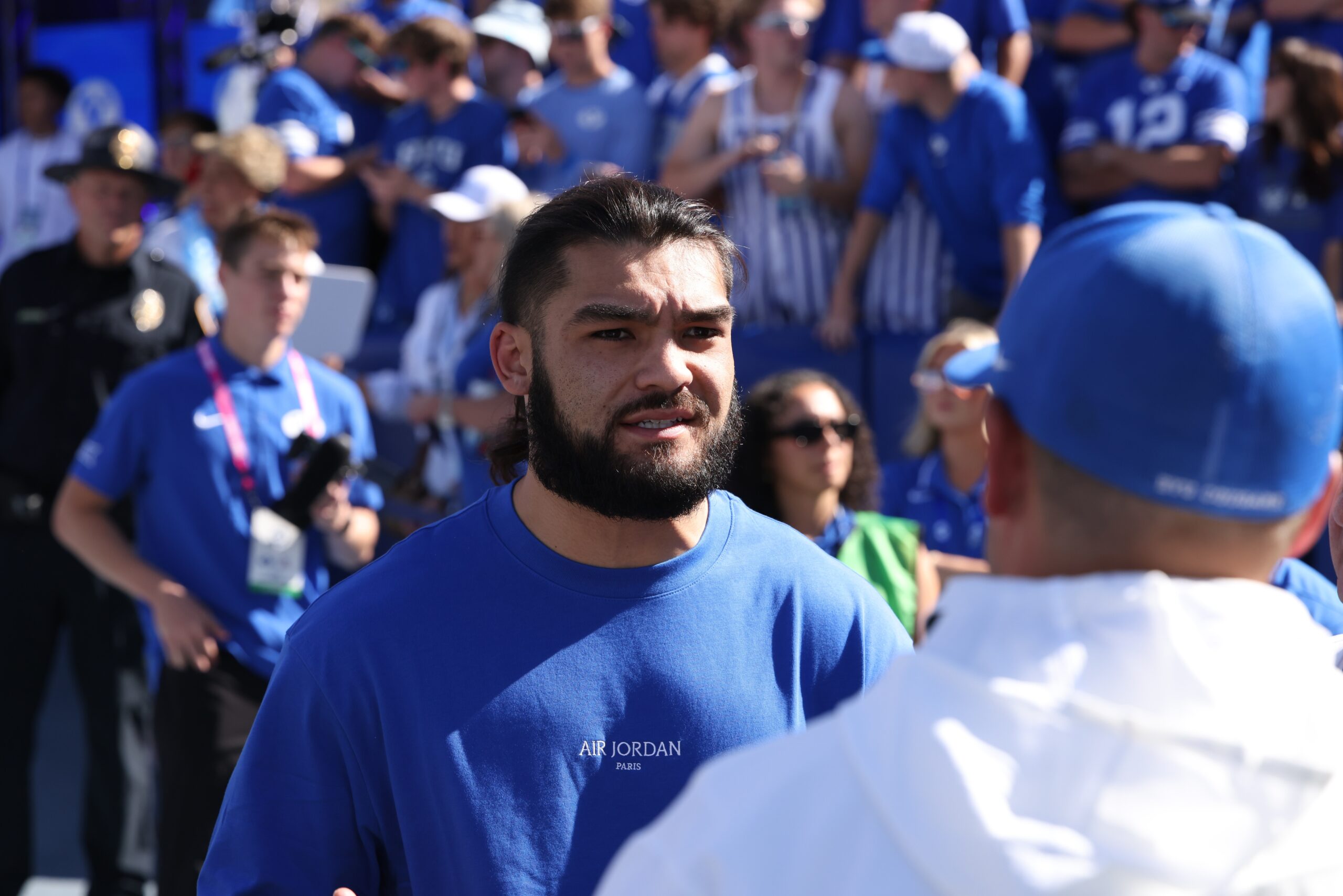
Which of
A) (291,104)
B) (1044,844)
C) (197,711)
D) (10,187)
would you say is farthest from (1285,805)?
(10,187)

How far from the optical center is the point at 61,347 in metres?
5.02

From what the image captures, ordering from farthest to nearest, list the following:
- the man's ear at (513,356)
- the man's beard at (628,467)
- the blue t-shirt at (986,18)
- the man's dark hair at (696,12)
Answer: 1. the man's dark hair at (696,12)
2. the blue t-shirt at (986,18)
3. the man's ear at (513,356)
4. the man's beard at (628,467)

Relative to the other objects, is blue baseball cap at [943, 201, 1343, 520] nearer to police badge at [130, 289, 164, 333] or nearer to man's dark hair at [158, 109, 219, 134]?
police badge at [130, 289, 164, 333]

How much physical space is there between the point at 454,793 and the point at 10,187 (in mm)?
7631

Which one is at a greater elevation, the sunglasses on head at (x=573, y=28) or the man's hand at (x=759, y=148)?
the sunglasses on head at (x=573, y=28)

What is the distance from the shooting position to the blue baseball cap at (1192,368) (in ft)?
3.08

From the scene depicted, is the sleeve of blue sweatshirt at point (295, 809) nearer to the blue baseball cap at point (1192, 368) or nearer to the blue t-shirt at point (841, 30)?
the blue baseball cap at point (1192, 368)

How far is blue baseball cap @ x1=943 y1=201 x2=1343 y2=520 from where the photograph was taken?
3.08 ft

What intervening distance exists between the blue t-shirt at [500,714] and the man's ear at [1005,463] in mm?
844

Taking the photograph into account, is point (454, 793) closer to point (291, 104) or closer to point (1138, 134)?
point (1138, 134)

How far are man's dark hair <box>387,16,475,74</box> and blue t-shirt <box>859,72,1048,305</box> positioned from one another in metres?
2.21

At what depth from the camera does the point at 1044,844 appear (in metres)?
0.90

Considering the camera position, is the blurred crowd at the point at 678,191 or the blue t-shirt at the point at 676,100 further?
the blue t-shirt at the point at 676,100

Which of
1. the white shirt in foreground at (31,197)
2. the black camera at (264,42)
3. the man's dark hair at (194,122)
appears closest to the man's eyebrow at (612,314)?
the man's dark hair at (194,122)
